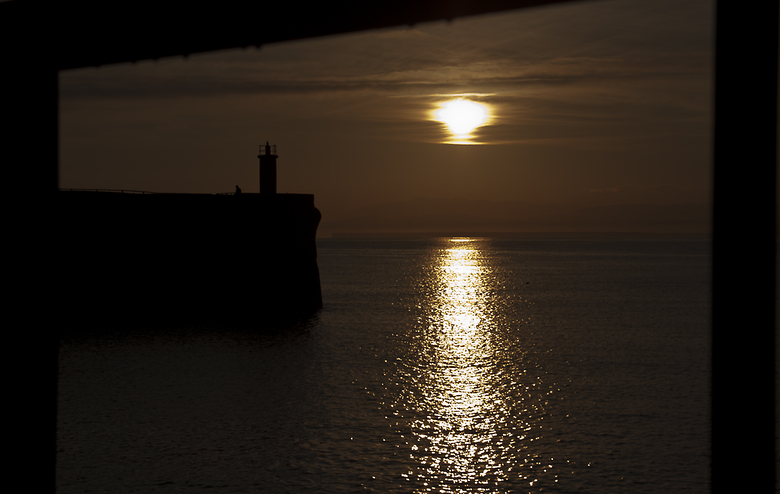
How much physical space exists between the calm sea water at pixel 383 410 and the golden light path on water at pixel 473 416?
3.7 inches

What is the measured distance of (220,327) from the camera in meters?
46.8

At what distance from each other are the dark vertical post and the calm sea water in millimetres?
16887

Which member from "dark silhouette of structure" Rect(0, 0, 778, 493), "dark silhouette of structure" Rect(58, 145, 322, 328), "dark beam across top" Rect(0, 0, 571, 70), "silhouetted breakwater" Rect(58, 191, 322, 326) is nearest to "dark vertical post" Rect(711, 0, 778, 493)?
"dark silhouette of structure" Rect(0, 0, 778, 493)

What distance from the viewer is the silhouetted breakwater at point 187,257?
4028cm

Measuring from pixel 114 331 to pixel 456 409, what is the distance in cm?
2581

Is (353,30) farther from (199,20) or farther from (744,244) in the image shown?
(744,244)

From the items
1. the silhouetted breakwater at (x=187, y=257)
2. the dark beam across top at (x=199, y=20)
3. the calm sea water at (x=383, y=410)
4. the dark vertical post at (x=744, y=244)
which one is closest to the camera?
the dark vertical post at (x=744, y=244)

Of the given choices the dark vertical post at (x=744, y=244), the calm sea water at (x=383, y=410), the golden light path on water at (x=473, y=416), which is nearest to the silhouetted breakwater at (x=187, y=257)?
the calm sea water at (x=383, y=410)

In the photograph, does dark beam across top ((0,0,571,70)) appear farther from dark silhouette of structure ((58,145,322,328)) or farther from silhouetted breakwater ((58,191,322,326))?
silhouetted breakwater ((58,191,322,326))

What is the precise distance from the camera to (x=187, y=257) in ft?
148

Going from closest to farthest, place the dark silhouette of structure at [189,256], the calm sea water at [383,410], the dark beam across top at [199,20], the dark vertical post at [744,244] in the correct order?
the dark vertical post at [744,244] < the dark beam across top at [199,20] < the calm sea water at [383,410] < the dark silhouette of structure at [189,256]

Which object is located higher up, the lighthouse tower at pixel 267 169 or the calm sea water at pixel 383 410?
A: the lighthouse tower at pixel 267 169

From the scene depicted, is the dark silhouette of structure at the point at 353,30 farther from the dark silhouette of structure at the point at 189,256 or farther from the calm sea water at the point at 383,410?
the dark silhouette of structure at the point at 189,256

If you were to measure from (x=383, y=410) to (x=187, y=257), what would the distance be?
23.3m
